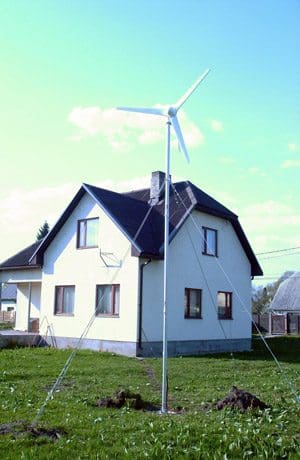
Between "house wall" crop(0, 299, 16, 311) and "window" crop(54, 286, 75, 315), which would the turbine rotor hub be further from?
"house wall" crop(0, 299, 16, 311)

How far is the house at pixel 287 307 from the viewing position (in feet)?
149

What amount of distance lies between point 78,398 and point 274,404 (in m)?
3.72

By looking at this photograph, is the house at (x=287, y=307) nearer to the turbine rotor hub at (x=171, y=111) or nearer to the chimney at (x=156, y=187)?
the chimney at (x=156, y=187)

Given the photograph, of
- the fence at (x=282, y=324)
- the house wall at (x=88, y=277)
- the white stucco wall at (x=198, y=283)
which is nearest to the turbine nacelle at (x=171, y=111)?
the white stucco wall at (x=198, y=283)

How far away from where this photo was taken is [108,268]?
22.3m

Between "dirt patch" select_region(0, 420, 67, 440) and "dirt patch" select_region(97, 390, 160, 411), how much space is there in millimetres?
2068

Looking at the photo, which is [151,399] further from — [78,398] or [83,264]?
[83,264]

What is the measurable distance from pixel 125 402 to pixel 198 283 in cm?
1428

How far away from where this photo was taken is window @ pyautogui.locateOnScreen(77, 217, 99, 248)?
2333 cm

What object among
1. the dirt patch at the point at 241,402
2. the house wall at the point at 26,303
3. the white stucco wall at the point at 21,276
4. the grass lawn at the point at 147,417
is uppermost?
the white stucco wall at the point at 21,276

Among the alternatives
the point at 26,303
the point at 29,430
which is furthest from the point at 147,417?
the point at 26,303

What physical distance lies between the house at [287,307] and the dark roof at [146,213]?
2047cm

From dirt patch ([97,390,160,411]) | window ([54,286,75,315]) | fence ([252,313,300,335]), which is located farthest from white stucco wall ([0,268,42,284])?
fence ([252,313,300,335])

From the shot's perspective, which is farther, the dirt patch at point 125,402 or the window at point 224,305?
the window at point 224,305
